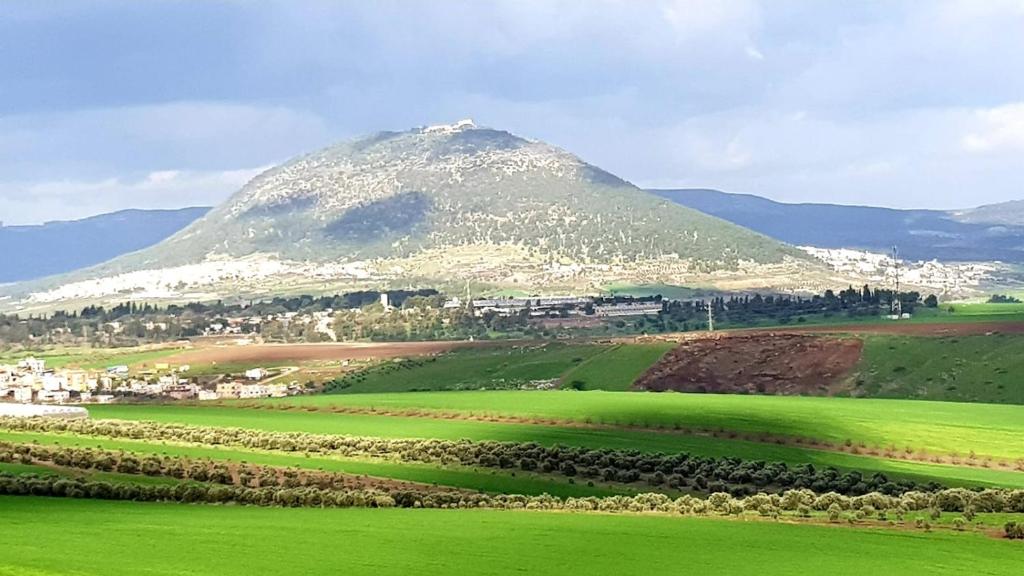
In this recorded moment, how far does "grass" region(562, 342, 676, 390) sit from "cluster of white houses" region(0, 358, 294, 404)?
987 inches

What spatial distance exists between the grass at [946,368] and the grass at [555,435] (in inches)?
1163

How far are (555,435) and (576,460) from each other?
9.80 m

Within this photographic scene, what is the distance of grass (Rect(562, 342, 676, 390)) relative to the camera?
Answer: 110875mm

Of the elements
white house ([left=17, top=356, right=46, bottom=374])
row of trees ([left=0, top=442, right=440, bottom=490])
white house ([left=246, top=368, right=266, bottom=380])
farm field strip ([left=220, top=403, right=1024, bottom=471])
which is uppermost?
white house ([left=17, top=356, right=46, bottom=374])

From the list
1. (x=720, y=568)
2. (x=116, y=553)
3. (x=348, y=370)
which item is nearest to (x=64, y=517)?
(x=116, y=553)

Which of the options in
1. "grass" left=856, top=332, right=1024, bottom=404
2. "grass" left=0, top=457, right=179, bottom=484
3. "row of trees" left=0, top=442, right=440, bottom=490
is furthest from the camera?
"grass" left=856, top=332, right=1024, bottom=404

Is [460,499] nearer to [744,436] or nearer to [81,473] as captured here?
[81,473]

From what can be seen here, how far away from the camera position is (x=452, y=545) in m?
37.4

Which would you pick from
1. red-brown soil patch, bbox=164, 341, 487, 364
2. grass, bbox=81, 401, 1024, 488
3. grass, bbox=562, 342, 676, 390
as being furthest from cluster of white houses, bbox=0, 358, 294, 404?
grass, bbox=562, 342, 676, 390

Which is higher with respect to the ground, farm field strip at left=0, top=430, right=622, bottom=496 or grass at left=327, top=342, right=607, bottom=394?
grass at left=327, top=342, right=607, bottom=394

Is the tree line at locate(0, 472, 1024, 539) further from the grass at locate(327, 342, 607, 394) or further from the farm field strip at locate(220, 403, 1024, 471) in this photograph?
the grass at locate(327, 342, 607, 394)

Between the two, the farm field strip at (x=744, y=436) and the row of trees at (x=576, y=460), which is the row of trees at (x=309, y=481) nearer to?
the row of trees at (x=576, y=460)

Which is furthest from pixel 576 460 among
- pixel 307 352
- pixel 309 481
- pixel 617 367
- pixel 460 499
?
pixel 307 352

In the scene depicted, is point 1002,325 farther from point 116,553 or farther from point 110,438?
point 116,553
